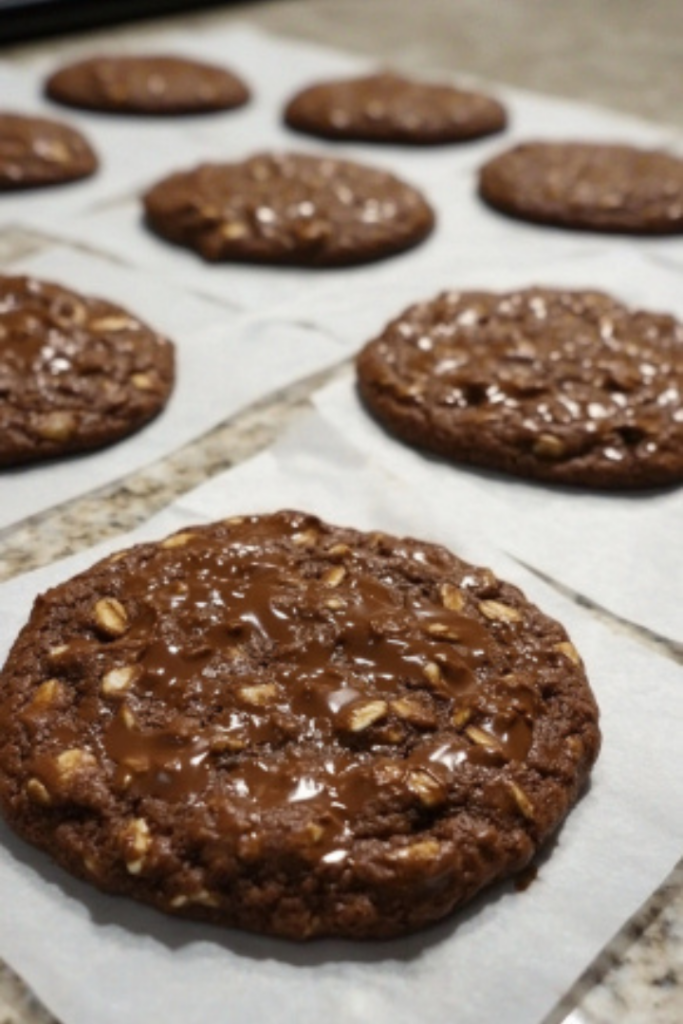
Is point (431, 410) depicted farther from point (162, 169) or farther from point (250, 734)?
point (162, 169)

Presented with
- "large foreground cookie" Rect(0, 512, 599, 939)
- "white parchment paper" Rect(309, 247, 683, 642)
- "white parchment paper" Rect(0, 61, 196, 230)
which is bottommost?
"white parchment paper" Rect(0, 61, 196, 230)

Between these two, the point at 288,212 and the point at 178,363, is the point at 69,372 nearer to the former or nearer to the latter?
the point at 178,363

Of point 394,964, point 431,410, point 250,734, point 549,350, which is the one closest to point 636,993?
point 394,964

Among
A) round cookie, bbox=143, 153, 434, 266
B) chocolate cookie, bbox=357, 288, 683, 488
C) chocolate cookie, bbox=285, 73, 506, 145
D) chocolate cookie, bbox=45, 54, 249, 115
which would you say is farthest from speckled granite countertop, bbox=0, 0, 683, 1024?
chocolate cookie, bbox=285, 73, 506, 145

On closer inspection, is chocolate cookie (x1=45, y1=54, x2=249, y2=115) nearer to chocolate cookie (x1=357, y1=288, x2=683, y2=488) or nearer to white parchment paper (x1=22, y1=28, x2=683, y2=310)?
white parchment paper (x1=22, y1=28, x2=683, y2=310)

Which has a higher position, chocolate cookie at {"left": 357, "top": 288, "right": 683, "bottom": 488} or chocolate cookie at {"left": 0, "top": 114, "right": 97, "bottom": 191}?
chocolate cookie at {"left": 357, "top": 288, "right": 683, "bottom": 488}

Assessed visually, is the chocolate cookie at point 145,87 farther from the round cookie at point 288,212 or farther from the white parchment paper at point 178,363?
the white parchment paper at point 178,363
